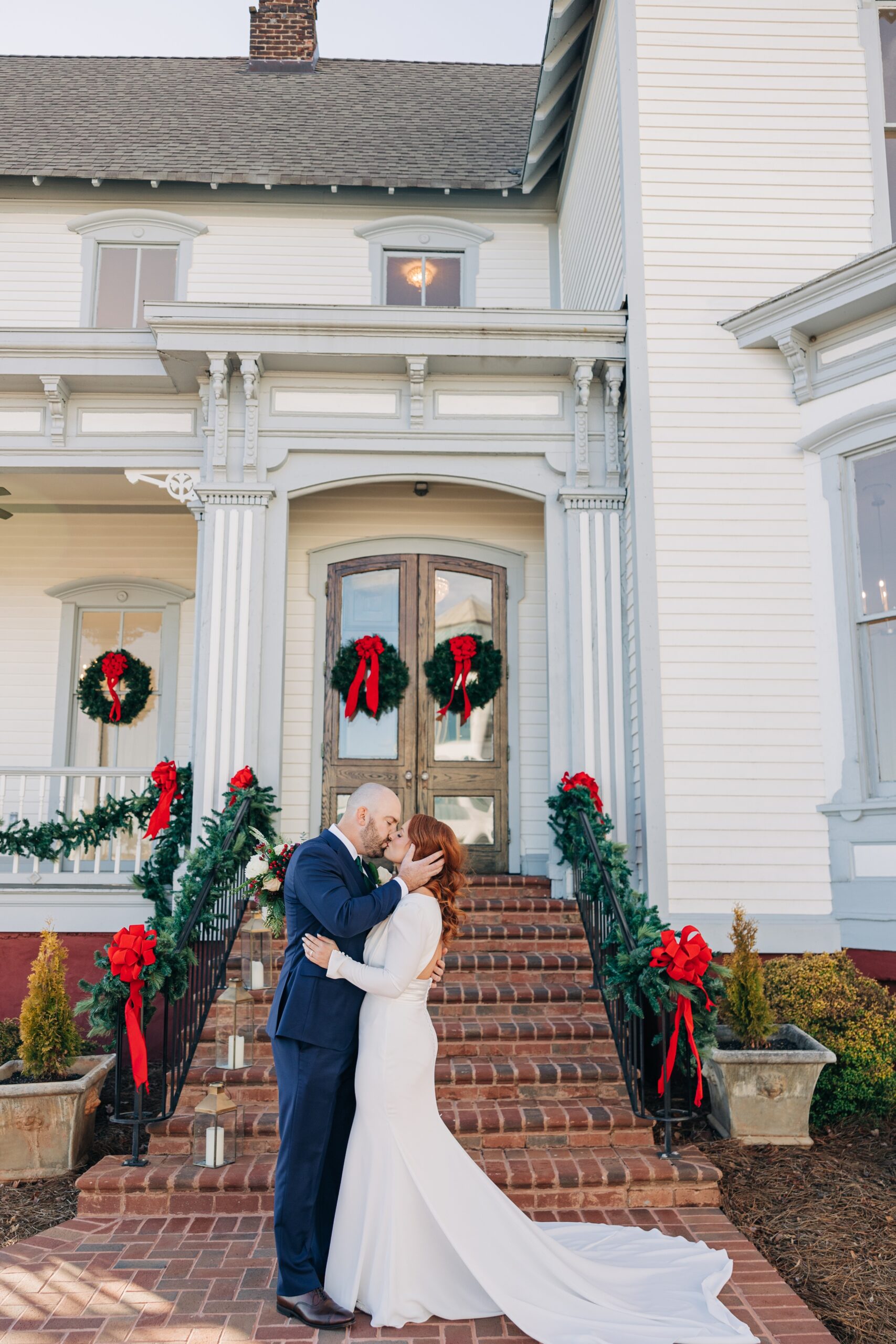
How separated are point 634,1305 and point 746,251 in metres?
7.08

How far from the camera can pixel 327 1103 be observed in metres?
3.93

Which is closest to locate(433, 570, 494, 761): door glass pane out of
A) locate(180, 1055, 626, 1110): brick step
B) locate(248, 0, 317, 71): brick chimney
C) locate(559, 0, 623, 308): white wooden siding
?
locate(559, 0, 623, 308): white wooden siding

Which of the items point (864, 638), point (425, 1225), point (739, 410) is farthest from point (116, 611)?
point (425, 1225)

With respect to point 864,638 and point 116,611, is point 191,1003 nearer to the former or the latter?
point 864,638

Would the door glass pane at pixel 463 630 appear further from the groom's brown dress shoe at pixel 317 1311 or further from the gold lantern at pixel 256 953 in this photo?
the groom's brown dress shoe at pixel 317 1311

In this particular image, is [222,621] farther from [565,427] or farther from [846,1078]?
[846,1078]

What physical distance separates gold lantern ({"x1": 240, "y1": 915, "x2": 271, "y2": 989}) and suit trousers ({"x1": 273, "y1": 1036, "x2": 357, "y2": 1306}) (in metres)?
2.43

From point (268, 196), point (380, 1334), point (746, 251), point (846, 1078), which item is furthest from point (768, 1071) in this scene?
point (268, 196)

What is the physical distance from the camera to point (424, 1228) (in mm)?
3842

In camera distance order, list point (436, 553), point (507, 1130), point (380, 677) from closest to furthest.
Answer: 1. point (507, 1130)
2. point (380, 677)
3. point (436, 553)

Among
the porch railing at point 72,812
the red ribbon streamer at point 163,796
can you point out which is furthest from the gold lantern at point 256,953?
the porch railing at point 72,812

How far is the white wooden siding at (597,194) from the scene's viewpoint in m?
8.43

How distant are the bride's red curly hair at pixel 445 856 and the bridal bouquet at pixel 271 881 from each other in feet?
7.28

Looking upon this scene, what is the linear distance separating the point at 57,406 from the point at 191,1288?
6656mm
